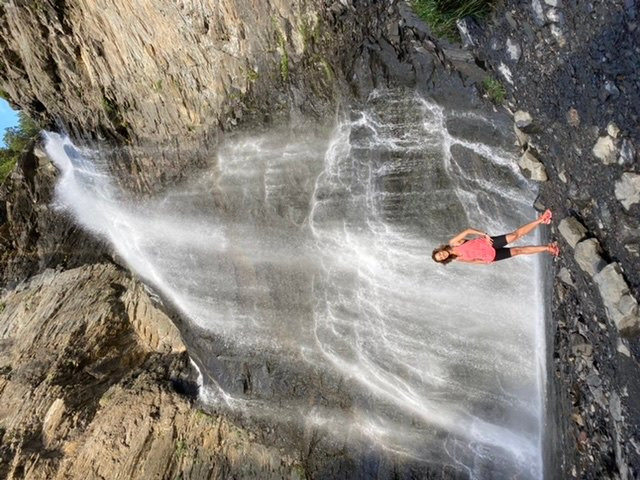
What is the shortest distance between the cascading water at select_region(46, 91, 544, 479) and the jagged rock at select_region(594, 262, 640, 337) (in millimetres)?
2022

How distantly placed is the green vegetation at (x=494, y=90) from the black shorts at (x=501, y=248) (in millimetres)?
1822

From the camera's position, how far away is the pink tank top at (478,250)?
670 cm

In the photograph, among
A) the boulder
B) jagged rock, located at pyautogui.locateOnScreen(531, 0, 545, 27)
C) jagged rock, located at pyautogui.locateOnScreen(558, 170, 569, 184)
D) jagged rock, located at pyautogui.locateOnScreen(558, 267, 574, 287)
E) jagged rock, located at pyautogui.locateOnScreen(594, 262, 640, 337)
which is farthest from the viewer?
the boulder

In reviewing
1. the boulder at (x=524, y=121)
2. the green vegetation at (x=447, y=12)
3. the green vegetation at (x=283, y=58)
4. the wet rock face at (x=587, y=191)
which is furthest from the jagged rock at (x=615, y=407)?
the green vegetation at (x=283, y=58)

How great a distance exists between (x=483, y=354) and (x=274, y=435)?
415 centimetres

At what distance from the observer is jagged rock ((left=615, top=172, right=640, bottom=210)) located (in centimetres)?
494

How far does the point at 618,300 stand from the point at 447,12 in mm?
4274

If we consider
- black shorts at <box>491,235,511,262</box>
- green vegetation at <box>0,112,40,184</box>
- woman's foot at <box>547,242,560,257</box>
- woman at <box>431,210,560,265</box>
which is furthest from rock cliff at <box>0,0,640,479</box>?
green vegetation at <box>0,112,40,184</box>

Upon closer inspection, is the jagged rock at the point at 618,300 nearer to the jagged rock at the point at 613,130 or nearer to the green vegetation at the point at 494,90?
the jagged rock at the point at 613,130

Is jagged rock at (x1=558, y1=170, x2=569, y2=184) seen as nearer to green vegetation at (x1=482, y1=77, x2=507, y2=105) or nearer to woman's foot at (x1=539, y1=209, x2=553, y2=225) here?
woman's foot at (x1=539, y1=209, x2=553, y2=225)

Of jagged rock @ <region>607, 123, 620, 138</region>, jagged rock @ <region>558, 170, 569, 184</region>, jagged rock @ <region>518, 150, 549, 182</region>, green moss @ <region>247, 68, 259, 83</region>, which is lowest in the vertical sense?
jagged rock @ <region>518, 150, 549, 182</region>

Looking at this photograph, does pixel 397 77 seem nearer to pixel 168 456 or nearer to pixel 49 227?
pixel 168 456

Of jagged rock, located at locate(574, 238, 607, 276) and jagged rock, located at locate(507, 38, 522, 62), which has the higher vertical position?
jagged rock, located at locate(507, 38, 522, 62)

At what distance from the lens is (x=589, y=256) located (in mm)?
5699
